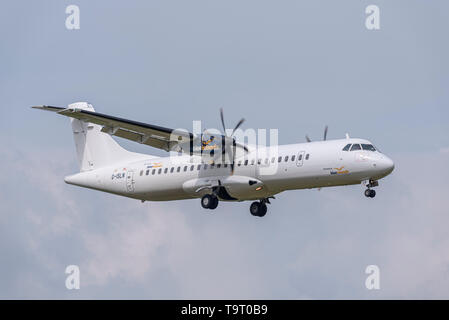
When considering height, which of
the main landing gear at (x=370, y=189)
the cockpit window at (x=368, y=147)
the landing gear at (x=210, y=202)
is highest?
the cockpit window at (x=368, y=147)

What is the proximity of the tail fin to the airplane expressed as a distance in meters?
0.04

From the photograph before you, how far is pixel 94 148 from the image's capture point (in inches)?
1620

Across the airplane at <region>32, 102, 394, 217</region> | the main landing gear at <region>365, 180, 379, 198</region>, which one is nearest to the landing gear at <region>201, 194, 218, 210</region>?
the airplane at <region>32, 102, 394, 217</region>

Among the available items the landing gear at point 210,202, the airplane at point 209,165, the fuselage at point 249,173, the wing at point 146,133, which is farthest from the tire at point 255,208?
the wing at point 146,133

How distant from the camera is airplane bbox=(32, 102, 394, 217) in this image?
33.6m

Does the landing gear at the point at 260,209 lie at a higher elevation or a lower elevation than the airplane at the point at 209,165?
lower

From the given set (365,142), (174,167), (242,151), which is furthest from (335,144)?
(174,167)

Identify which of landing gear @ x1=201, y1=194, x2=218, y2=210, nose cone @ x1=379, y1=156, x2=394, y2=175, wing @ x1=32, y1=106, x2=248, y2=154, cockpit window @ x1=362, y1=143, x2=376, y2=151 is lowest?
landing gear @ x1=201, y1=194, x2=218, y2=210

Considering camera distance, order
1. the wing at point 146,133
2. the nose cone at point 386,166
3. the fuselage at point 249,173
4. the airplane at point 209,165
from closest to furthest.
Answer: the nose cone at point 386,166 < the fuselage at point 249,173 < the airplane at point 209,165 < the wing at point 146,133

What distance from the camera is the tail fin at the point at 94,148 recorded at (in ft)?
133

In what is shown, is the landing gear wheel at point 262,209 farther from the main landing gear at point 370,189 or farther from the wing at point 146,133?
the main landing gear at point 370,189

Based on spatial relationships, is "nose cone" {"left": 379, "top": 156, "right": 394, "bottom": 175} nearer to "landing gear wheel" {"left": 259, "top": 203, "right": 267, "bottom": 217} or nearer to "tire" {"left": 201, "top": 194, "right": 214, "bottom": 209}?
"landing gear wheel" {"left": 259, "top": 203, "right": 267, "bottom": 217}
